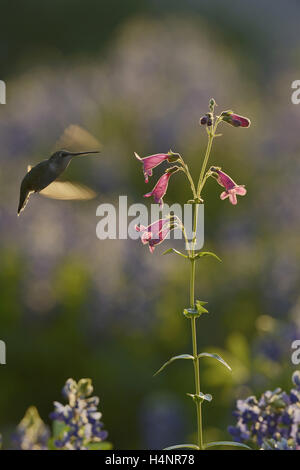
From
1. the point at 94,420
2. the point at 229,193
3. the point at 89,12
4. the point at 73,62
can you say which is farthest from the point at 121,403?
the point at 89,12

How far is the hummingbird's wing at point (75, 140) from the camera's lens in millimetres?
2498

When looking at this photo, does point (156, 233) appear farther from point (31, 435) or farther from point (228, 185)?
point (31, 435)

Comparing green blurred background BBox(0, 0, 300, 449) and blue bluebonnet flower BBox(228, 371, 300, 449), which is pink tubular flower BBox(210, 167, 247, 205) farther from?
green blurred background BBox(0, 0, 300, 449)

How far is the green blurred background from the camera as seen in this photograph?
16.4ft

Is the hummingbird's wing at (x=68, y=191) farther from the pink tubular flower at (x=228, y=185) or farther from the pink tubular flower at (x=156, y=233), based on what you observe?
the pink tubular flower at (x=228, y=185)

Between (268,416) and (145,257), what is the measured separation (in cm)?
374

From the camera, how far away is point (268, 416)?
2.10 m

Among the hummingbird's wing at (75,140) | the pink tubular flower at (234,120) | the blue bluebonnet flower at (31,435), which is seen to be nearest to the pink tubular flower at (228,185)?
the pink tubular flower at (234,120)

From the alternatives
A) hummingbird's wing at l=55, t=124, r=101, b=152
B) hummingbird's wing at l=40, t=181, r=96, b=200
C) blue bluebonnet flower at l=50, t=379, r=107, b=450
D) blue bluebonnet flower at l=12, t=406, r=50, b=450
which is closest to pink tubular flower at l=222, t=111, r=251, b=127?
hummingbird's wing at l=40, t=181, r=96, b=200

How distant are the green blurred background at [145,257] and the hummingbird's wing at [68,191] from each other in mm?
1279

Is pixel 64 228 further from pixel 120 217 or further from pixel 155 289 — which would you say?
pixel 155 289

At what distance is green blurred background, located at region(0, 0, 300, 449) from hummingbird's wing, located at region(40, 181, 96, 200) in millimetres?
1279

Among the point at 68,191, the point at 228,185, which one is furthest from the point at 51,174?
the point at 228,185

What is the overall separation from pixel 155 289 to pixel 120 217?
46.2 inches
